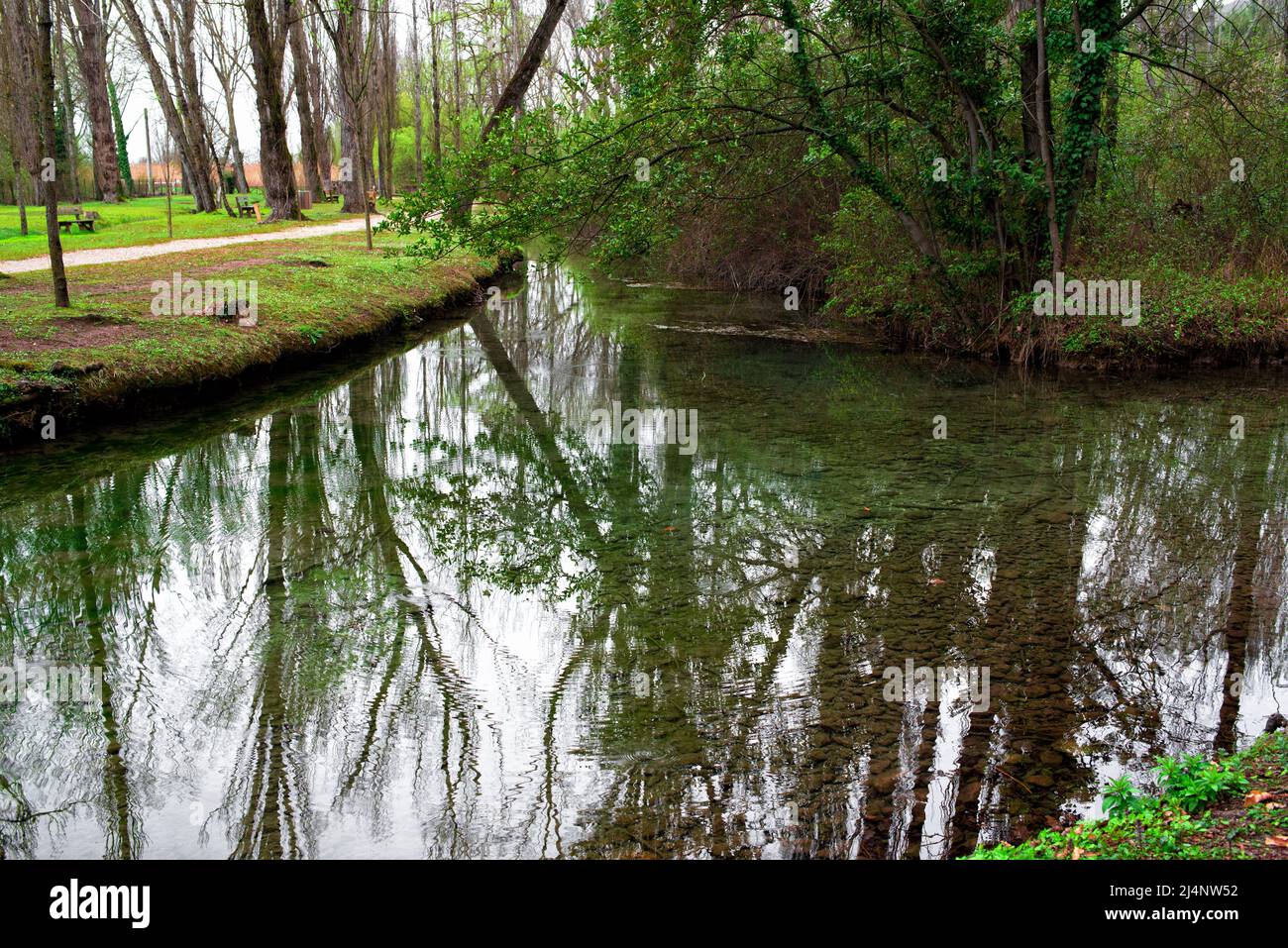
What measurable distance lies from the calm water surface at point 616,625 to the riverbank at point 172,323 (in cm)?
53

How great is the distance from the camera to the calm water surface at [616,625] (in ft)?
13.8

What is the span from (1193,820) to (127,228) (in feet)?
92.2

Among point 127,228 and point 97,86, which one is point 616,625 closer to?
point 127,228

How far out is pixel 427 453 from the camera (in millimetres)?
10414

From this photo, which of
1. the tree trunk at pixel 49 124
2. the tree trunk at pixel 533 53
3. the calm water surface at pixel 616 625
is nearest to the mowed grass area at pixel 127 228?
the tree trunk at pixel 49 124

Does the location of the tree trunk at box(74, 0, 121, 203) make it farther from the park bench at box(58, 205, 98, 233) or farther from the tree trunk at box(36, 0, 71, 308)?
the tree trunk at box(36, 0, 71, 308)

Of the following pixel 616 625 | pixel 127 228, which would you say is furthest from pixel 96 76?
pixel 616 625

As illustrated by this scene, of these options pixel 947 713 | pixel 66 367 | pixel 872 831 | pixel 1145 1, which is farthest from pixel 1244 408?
pixel 66 367

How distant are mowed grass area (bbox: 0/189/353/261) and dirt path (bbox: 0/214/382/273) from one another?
0.33 m

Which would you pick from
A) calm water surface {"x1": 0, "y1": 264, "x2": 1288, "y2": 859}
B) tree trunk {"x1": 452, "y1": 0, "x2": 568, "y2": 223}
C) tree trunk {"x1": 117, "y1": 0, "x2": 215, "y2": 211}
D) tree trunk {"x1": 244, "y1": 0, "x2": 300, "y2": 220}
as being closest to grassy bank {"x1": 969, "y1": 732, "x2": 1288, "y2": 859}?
calm water surface {"x1": 0, "y1": 264, "x2": 1288, "y2": 859}

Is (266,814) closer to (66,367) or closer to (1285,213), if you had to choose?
(66,367)

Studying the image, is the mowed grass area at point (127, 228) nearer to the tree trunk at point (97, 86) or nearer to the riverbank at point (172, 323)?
the tree trunk at point (97, 86)

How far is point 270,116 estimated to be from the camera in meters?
27.1
